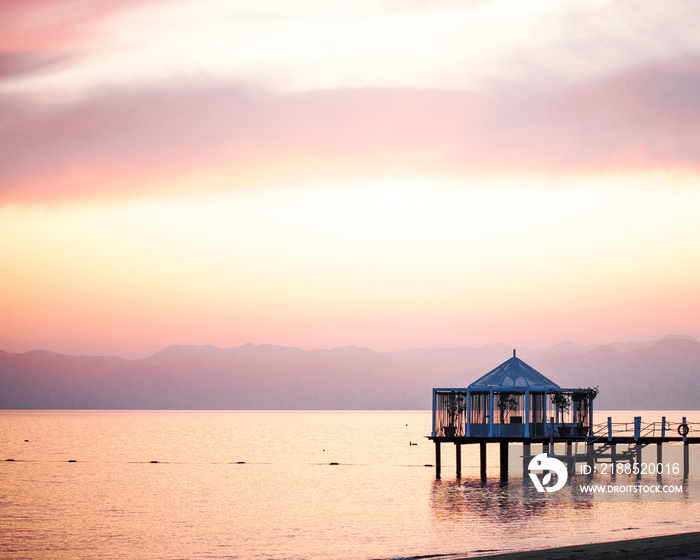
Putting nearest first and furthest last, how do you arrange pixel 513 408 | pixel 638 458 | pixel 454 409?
pixel 513 408 < pixel 454 409 < pixel 638 458

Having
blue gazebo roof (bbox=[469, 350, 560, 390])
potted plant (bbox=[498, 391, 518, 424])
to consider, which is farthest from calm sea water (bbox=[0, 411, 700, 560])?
blue gazebo roof (bbox=[469, 350, 560, 390])

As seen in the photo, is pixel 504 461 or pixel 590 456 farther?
pixel 504 461

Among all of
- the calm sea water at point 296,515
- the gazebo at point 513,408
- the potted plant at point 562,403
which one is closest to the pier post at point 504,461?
the calm sea water at point 296,515

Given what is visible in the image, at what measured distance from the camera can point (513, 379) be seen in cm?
5181

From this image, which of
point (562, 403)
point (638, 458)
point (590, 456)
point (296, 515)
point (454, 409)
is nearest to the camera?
point (296, 515)

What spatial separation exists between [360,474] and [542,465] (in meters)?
23.2

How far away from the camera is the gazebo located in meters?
51.2

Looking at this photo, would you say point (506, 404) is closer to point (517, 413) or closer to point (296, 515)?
point (517, 413)

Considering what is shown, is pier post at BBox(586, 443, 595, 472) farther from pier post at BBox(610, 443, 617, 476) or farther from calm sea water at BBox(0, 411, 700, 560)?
calm sea water at BBox(0, 411, 700, 560)

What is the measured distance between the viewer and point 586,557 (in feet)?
86.2

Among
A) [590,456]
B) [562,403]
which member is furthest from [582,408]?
[590,456]

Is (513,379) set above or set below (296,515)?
above

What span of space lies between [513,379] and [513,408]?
5.82ft

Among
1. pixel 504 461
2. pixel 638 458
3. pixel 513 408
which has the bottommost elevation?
pixel 504 461
